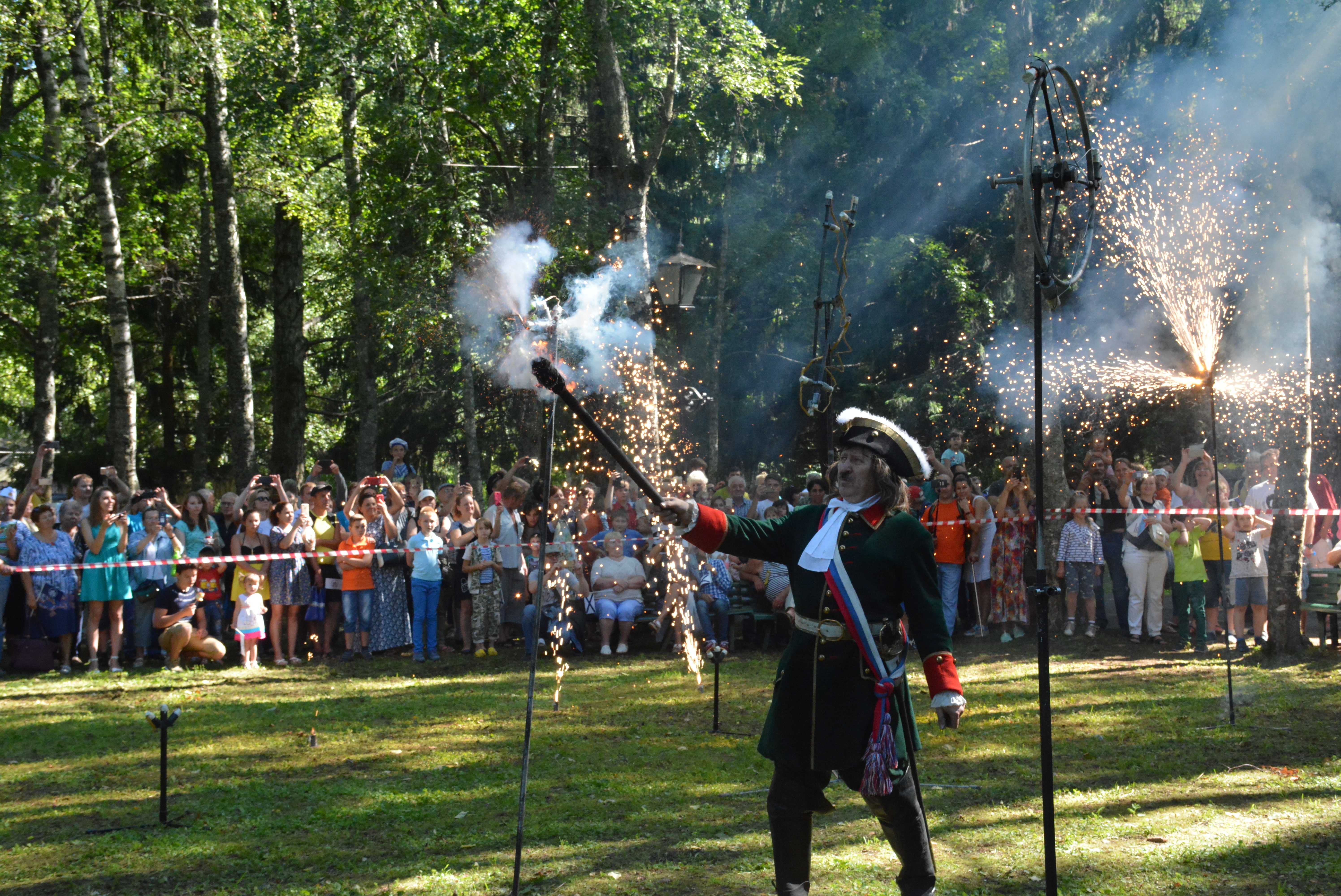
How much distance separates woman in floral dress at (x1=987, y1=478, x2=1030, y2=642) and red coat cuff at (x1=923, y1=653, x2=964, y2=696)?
9.14m

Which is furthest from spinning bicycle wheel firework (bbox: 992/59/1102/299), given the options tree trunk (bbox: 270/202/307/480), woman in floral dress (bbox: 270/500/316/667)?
tree trunk (bbox: 270/202/307/480)

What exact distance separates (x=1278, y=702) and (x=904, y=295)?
16.5 metres

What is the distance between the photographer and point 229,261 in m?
17.8

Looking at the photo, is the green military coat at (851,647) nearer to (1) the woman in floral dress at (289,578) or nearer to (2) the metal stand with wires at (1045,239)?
(2) the metal stand with wires at (1045,239)

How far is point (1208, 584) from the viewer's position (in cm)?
1298

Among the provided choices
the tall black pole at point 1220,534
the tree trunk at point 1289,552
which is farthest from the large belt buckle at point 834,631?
the tree trunk at point 1289,552

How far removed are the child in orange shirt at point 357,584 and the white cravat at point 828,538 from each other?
909 centimetres

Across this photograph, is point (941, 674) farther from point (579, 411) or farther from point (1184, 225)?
point (1184, 225)

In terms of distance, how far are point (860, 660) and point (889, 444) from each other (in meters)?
0.87

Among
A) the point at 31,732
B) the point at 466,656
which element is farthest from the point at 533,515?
the point at 31,732

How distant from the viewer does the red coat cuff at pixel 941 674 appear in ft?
14.0

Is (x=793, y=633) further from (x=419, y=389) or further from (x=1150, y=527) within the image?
(x=419, y=389)

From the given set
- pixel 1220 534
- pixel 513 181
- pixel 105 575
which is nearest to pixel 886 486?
pixel 1220 534

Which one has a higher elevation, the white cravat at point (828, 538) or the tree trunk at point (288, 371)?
the tree trunk at point (288, 371)
